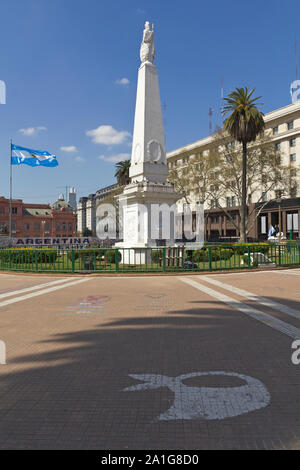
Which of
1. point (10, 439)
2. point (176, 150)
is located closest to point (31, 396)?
point (10, 439)

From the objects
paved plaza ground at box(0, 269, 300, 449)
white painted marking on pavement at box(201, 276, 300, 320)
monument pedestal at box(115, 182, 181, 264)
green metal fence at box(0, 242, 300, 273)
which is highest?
monument pedestal at box(115, 182, 181, 264)

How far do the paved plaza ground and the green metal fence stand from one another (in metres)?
7.59

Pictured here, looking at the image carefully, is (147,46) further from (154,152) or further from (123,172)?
(123,172)

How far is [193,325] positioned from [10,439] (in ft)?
14.3

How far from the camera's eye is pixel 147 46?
72.2 feet

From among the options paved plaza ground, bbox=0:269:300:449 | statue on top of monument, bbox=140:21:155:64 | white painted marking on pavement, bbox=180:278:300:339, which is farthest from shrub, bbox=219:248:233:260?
statue on top of monument, bbox=140:21:155:64

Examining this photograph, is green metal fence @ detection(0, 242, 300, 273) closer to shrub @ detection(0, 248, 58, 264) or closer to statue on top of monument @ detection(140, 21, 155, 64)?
shrub @ detection(0, 248, 58, 264)

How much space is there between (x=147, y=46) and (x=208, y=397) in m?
22.9

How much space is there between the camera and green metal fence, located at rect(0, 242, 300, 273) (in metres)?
16.6

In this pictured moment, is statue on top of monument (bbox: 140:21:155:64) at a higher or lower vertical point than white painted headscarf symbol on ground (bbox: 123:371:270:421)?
higher

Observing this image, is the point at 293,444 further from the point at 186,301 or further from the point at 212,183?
the point at 212,183

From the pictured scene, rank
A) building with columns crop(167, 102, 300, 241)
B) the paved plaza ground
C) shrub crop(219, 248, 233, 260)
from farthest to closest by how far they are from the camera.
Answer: building with columns crop(167, 102, 300, 241), shrub crop(219, 248, 233, 260), the paved plaza ground

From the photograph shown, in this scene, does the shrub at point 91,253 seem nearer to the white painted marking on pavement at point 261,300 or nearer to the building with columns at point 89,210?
the white painted marking on pavement at point 261,300
